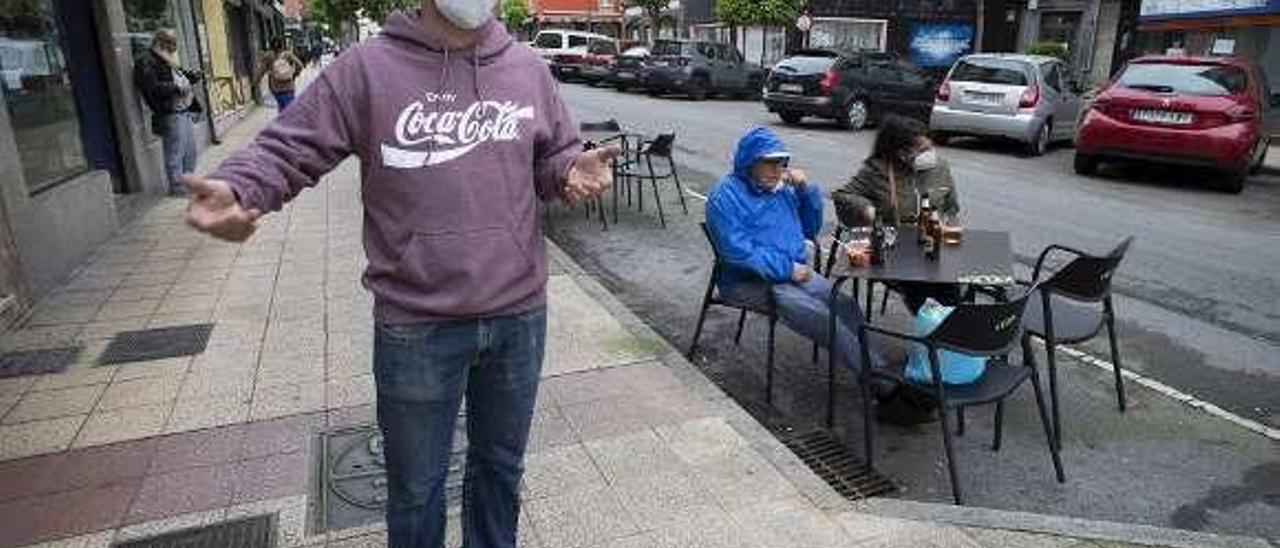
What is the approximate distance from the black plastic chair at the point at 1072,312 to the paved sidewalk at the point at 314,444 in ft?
3.16

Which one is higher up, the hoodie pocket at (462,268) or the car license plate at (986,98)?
the hoodie pocket at (462,268)

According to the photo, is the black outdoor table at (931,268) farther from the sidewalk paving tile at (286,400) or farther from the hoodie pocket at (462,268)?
the sidewalk paving tile at (286,400)

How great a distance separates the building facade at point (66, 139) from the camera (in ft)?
18.4

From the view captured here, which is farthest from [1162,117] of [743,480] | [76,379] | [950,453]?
[76,379]

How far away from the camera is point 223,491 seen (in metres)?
3.29

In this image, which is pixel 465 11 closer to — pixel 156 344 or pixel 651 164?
pixel 156 344

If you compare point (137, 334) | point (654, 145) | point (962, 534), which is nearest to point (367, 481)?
point (962, 534)

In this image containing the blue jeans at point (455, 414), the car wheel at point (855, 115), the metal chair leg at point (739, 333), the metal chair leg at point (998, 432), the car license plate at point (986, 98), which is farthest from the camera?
the car wheel at point (855, 115)

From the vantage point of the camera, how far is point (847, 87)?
642 inches

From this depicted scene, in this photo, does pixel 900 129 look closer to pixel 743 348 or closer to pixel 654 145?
pixel 743 348

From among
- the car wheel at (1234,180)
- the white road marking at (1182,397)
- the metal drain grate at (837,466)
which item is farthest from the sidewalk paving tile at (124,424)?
the car wheel at (1234,180)

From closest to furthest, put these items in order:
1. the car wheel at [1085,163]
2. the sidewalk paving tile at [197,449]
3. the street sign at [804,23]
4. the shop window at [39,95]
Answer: the sidewalk paving tile at [197,449] < the shop window at [39,95] < the car wheel at [1085,163] < the street sign at [804,23]

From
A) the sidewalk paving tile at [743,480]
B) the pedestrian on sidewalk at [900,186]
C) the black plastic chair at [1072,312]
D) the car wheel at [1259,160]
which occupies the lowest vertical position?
the car wheel at [1259,160]

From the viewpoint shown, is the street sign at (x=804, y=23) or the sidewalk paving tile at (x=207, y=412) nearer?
the sidewalk paving tile at (x=207, y=412)
